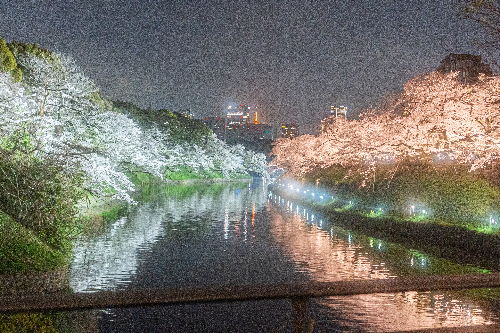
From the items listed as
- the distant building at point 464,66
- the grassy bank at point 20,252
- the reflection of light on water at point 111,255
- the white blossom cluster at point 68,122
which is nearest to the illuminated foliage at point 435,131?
the distant building at point 464,66

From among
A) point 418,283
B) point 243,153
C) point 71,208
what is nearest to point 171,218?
point 71,208

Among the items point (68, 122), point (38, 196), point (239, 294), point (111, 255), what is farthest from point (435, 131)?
point (239, 294)

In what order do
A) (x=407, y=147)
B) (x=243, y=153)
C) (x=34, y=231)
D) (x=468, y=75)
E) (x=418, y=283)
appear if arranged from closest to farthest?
(x=418, y=283) < (x=34, y=231) < (x=407, y=147) < (x=468, y=75) < (x=243, y=153)

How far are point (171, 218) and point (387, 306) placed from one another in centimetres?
1816

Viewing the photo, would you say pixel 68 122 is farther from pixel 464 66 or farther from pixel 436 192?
pixel 464 66

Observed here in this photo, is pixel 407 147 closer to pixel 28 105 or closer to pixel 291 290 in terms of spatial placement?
pixel 28 105

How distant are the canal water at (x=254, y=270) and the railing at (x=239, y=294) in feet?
0.48

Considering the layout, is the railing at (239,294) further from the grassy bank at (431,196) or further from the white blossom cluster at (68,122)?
the grassy bank at (431,196)

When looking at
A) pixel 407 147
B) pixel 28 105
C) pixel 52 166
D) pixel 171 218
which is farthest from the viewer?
pixel 171 218

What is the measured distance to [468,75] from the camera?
3844 centimetres

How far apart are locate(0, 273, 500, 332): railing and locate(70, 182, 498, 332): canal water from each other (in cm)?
15

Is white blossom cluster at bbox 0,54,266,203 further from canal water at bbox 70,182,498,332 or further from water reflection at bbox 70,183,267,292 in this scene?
canal water at bbox 70,182,498,332

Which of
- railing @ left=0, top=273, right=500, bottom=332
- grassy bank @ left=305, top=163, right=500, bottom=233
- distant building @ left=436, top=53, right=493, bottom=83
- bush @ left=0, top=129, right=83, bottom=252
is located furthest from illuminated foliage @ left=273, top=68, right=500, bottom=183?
railing @ left=0, top=273, right=500, bottom=332

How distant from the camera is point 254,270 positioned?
41.9 feet
